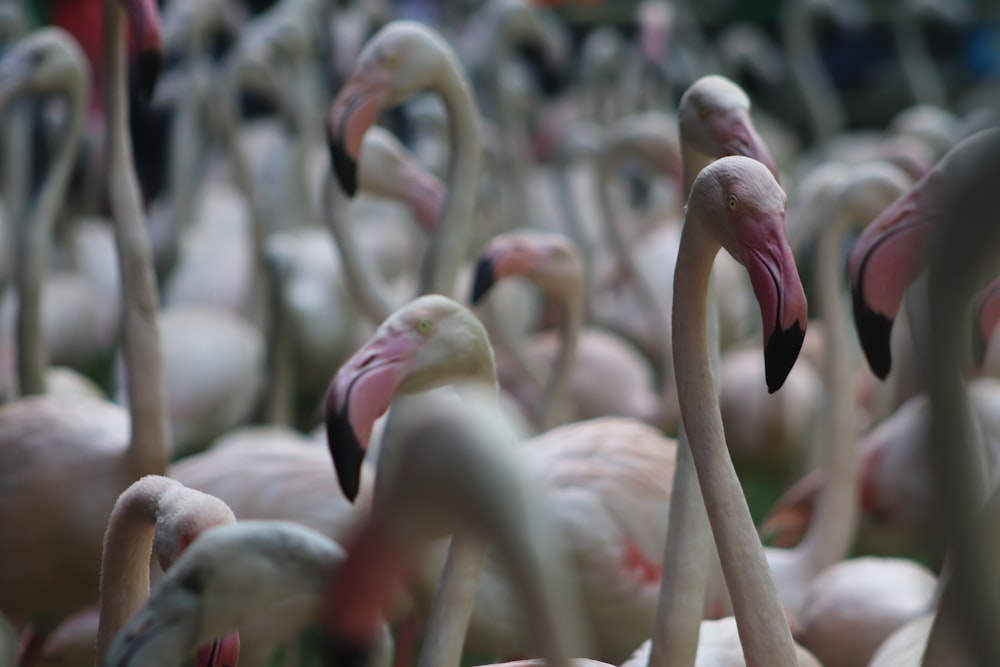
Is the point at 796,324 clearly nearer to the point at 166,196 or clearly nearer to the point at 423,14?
the point at 166,196

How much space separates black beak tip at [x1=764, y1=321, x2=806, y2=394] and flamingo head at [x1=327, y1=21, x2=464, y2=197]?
1.37 metres

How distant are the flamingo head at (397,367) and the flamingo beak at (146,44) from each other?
1114mm

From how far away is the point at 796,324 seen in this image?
184 cm

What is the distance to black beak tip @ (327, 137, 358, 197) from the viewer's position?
2.94 metres

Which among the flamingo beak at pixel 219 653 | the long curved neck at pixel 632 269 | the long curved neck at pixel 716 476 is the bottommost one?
the long curved neck at pixel 632 269

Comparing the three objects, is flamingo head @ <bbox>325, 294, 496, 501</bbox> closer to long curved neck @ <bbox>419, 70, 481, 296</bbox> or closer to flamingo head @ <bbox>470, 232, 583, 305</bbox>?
long curved neck @ <bbox>419, 70, 481, 296</bbox>

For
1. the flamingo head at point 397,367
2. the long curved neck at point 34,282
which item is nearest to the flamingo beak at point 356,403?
the flamingo head at point 397,367

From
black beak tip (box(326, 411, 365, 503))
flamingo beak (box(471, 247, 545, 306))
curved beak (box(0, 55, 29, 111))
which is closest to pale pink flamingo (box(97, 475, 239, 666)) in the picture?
black beak tip (box(326, 411, 365, 503))

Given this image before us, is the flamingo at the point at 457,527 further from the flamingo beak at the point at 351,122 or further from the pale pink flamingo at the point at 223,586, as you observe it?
the flamingo beak at the point at 351,122

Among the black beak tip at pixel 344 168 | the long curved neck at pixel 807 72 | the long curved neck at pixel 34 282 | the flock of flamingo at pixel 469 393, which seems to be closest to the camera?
the flock of flamingo at pixel 469 393

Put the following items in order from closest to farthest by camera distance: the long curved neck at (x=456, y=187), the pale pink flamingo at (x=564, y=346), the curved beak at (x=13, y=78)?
the long curved neck at (x=456, y=187), the pale pink flamingo at (x=564, y=346), the curved beak at (x=13, y=78)

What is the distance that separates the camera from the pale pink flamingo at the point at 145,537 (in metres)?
1.89

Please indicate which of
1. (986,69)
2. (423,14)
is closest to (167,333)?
(423,14)

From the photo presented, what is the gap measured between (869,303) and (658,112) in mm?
6404
